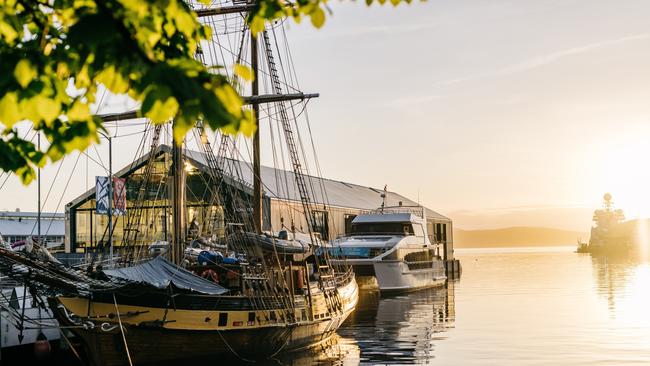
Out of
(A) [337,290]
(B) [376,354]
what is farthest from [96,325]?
(A) [337,290]

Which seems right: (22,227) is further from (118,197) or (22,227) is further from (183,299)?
(183,299)

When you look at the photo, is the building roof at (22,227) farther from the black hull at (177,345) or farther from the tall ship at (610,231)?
the tall ship at (610,231)

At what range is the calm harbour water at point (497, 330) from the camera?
26.1 metres

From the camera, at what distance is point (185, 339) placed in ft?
72.1

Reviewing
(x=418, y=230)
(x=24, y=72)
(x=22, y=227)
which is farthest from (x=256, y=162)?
(x=22, y=227)

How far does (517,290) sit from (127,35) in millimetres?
60022

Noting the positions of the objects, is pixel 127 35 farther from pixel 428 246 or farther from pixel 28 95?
pixel 428 246

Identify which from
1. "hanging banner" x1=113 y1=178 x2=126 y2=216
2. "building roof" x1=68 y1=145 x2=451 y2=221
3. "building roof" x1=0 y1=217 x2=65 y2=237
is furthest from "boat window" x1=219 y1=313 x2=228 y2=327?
"building roof" x1=0 y1=217 x2=65 y2=237

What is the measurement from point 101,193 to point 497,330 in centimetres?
2018

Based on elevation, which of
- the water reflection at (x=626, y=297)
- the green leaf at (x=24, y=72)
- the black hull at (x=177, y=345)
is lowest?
the water reflection at (x=626, y=297)

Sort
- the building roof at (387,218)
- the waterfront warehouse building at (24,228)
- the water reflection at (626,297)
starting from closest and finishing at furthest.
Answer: the water reflection at (626,297), the building roof at (387,218), the waterfront warehouse building at (24,228)

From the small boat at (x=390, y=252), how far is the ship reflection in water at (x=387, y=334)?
2218 millimetres

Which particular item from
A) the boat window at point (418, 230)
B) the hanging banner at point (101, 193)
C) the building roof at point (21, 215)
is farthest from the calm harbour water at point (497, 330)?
the building roof at point (21, 215)

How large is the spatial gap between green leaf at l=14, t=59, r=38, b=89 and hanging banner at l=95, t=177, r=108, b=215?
1261 inches
